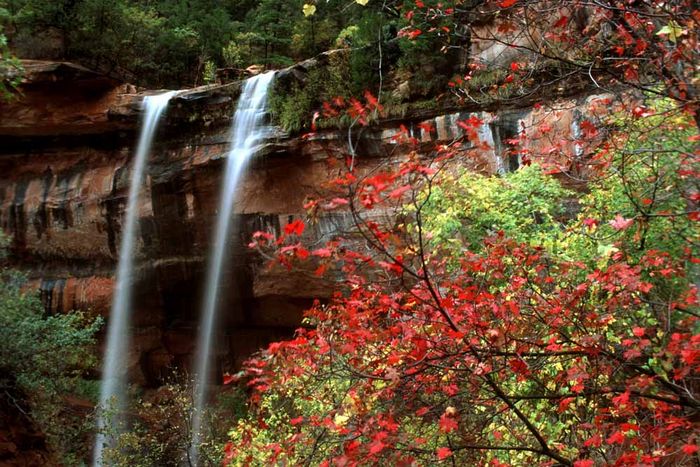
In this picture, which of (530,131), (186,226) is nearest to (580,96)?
(530,131)

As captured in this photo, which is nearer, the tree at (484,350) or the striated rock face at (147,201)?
the tree at (484,350)

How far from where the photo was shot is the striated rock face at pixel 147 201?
14.2 meters

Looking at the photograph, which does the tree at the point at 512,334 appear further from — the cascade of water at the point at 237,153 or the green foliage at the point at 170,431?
the cascade of water at the point at 237,153

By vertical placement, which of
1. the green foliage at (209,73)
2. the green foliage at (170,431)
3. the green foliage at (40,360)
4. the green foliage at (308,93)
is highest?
the green foliage at (209,73)

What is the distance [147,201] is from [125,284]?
2675mm

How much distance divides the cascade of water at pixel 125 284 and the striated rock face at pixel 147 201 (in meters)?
0.26

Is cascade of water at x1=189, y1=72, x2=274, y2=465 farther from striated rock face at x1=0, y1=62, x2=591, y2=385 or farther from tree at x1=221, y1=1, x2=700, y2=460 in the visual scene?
tree at x1=221, y1=1, x2=700, y2=460

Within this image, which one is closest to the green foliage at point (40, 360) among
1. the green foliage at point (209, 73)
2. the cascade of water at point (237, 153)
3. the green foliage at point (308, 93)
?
the cascade of water at point (237, 153)

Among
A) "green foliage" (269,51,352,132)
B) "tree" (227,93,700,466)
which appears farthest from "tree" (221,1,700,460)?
"green foliage" (269,51,352,132)

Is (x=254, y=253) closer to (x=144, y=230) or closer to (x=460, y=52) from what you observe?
(x=144, y=230)

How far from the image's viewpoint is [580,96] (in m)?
10.1

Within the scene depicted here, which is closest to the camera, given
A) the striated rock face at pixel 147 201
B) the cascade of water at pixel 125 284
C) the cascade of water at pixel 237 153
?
the cascade of water at pixel 237 153

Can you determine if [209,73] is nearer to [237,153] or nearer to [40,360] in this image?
[237,153]

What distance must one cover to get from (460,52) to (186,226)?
8.81 metres
